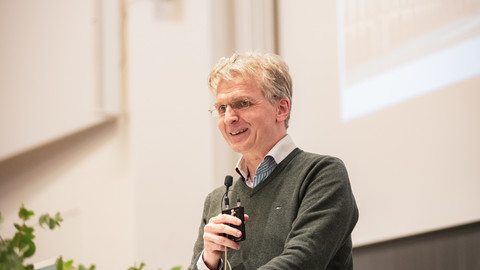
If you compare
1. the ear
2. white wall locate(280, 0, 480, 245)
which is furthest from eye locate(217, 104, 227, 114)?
white wall locate(280, 0, 480, 245)

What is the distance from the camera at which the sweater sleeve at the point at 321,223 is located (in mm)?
1533

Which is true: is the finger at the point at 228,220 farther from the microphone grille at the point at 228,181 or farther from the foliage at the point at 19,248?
the foliage at the point at 19,248

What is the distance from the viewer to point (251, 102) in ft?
6.10

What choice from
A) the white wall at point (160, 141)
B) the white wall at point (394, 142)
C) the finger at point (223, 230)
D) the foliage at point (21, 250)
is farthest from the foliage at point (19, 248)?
the white wall at point (160, 141)

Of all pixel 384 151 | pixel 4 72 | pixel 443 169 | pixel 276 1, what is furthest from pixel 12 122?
pixel 443 169

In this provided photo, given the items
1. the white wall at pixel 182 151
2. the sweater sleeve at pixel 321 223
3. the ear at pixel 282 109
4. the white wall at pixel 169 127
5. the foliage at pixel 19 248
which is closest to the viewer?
the foliage at pixel 19 248

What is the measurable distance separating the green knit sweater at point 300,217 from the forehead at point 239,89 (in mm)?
219

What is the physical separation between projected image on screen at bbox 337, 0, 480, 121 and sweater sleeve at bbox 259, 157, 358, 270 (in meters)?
1.00

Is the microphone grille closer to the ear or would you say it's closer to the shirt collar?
the shirt collar

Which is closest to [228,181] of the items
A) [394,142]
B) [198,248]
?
[198,248]

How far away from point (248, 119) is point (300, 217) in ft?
1.24

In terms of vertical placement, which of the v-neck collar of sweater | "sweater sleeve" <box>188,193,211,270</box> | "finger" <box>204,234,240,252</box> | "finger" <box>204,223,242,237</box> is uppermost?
the v-neck collar of sweater

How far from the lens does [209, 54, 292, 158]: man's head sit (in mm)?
1858

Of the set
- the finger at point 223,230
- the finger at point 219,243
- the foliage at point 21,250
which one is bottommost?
the finger at point 219,243
